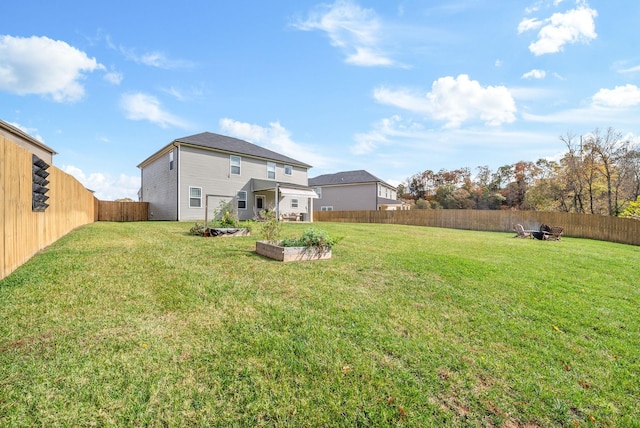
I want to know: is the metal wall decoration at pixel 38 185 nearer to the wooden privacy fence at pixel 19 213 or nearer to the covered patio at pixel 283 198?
the wooden privacy fence at pixel 19 213

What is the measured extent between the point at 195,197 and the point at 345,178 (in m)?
19.4

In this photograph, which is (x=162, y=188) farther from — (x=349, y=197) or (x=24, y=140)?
(x=349, y=197)

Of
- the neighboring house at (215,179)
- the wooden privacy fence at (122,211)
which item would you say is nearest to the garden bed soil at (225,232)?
the neighboring house at (215,179)

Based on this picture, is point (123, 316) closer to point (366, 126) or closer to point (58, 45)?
point (58, 45)

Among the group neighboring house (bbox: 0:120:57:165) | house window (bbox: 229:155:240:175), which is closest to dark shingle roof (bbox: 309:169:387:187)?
house window (bbox: 229:155:240:175)

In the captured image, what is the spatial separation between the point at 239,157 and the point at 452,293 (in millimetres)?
19097

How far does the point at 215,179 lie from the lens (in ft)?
64.9

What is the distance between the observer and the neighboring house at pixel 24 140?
1453 cm

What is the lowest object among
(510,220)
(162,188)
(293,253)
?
(293,253)

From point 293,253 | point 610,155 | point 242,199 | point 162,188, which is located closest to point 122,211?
point 162,188

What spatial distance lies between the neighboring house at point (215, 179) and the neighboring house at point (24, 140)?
5.96m

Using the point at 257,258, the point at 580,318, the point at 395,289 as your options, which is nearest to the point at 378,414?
the point at 395,289

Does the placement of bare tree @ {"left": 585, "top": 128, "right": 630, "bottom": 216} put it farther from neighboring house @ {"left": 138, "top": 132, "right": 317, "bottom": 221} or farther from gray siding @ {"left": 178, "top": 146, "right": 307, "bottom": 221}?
gray siding @ {"left": 178, "top": 146, "right": 307, "bottom": 221}

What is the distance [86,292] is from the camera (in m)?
4.05
